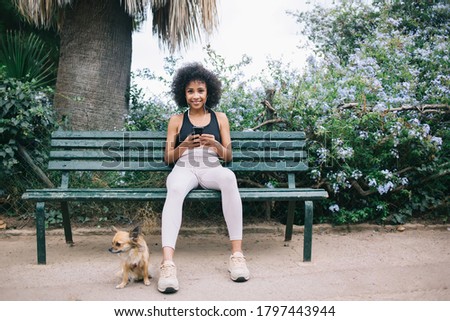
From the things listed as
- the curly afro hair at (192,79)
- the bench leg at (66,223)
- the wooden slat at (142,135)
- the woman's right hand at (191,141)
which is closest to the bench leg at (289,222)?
the wooden slat at (142,135)

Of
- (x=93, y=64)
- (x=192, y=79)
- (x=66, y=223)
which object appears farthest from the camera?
(x=93, y=64)

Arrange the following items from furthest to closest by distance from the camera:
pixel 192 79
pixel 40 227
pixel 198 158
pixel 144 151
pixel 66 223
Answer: pixel 144 151 < pixel 66 223 < pixel 192 79 < pixel 198 158 < pixel 40 227

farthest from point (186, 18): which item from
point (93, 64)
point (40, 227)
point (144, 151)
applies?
point (40, 227)

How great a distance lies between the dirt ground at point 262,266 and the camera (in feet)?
9.55

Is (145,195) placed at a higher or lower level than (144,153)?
lower

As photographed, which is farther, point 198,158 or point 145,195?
point 198,158

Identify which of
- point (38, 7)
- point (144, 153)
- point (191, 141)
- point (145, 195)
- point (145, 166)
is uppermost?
point (38, 7)

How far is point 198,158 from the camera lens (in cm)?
367

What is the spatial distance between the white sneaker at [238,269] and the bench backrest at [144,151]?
1.01m

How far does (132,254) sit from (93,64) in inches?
120

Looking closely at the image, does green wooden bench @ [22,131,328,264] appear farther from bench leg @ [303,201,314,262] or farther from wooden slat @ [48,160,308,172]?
bench leg @ [303,201,314,262]

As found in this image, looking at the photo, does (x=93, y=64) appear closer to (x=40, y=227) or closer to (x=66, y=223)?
(x=66, y=223)

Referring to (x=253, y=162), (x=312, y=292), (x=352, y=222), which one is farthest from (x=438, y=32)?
(x=312, y=292)

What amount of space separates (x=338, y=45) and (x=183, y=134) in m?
4.63
